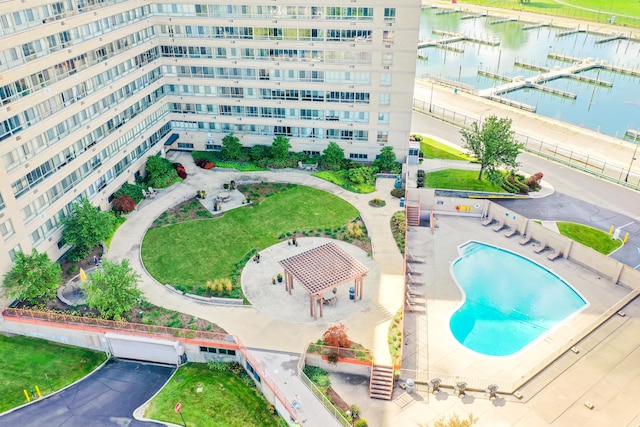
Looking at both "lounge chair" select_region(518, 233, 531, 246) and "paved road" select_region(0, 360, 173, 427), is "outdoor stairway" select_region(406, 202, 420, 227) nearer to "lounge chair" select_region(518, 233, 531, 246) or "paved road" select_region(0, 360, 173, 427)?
"lounge chair" select_region(518, 233, 531, 246)

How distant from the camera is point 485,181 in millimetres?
64938

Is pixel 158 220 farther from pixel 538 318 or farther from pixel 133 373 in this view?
pixel 538 318

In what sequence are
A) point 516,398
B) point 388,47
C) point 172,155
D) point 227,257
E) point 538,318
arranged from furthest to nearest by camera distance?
point 172,155, point 388,47, point 227,257, point 538,318, point 516,398

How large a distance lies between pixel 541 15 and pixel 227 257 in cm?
16729

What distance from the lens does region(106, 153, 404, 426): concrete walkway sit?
131 ft

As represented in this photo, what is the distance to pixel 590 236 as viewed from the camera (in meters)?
54.5

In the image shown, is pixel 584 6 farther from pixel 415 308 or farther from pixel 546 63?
pixel 415 308

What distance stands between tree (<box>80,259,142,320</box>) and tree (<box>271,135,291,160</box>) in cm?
2969

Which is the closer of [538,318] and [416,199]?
[538,318]

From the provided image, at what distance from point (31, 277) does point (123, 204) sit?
16.3m

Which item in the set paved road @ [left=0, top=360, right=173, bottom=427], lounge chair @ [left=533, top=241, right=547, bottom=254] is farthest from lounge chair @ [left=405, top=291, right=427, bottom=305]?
paved road @ [left=0, top=360, right=173, bottom=427]

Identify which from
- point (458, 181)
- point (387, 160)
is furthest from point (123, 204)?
Result: point (458, 181)

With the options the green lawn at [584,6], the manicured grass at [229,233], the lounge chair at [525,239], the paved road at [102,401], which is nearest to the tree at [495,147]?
the lounge chair at [525,239]

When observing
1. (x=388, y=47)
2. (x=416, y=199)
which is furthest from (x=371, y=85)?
(x=416, y=199)
